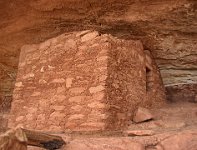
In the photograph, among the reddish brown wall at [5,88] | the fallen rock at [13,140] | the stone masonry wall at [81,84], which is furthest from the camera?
the reddish brown wall at [5,88]

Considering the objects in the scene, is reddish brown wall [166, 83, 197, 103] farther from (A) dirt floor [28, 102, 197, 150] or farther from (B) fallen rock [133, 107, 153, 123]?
(B) fallen rock [133, 107, 153, 123]

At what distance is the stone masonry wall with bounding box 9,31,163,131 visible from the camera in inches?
155

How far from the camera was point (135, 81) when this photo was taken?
4.47 meters

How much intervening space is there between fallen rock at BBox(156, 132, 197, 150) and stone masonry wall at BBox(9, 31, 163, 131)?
0.84 meters

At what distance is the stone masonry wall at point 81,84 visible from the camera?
394cm

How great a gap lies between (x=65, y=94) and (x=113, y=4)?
1345 millimetres

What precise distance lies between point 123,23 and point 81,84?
1108 millimetres

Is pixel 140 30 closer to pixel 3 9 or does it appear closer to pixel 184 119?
pixel 184 119

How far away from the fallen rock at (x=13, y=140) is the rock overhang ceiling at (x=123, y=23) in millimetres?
2298

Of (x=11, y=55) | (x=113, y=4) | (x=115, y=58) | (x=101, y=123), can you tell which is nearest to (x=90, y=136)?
(x=101, y=123)

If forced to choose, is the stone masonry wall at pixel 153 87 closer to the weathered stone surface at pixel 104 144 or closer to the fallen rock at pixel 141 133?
the fallen rock at pixel 141 133

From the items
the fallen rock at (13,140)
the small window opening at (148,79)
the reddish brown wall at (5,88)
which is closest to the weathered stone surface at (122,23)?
the small window opening at (148,79)

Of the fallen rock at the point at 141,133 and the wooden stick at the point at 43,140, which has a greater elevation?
the fallen rock at the point at 141,133

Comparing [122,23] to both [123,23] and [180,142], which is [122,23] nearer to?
[123,23]
